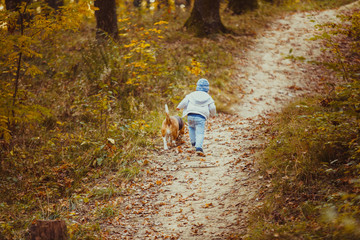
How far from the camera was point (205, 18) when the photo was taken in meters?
14.7

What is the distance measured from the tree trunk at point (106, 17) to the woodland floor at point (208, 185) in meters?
6.11

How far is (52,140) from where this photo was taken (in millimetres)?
7797

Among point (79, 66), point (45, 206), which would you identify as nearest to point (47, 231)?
point (45, 206)

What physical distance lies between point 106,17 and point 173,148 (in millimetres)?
7423

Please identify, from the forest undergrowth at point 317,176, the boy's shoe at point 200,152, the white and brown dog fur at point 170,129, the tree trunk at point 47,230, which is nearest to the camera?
the forest undergrowth at point 317,176

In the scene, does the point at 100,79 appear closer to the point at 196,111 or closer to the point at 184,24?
the point at 196,111

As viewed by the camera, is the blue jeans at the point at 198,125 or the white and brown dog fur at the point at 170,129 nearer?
the blue jeans at the point at 198,125

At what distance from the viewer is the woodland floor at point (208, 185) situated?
4.56 metres

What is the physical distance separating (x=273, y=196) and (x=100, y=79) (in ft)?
24.5

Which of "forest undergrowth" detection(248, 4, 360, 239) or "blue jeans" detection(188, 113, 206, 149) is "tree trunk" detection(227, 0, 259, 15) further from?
"forest undergrowth" detection(248, 4, 360, 239)

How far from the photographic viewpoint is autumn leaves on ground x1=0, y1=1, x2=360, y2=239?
4.09 metres

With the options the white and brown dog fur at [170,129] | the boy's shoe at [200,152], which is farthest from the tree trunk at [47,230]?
the white and brown dog fur at [170,129]

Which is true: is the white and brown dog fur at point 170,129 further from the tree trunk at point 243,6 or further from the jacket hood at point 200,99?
the tree trunk at point 243,6

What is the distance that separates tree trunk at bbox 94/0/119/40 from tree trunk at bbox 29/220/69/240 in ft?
31.6
